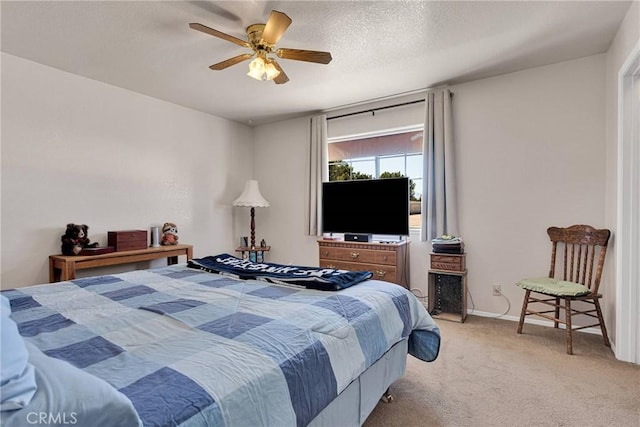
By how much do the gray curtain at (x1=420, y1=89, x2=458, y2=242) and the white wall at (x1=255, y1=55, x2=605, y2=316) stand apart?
0.14 m

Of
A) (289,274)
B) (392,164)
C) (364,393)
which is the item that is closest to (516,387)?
(364,393)

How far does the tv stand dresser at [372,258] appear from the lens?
11.4ft

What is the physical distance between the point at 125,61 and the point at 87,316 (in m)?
2.59

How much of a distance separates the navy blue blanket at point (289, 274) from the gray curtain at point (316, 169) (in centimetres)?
202

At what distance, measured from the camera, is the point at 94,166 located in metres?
3.39

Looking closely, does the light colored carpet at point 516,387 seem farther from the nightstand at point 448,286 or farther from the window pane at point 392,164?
the window pane at point 392,164

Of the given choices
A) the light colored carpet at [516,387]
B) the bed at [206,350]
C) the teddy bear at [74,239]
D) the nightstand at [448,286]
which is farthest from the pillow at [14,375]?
the nightstand at [448,286]

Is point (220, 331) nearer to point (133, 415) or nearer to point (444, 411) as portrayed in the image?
point (133, 415)

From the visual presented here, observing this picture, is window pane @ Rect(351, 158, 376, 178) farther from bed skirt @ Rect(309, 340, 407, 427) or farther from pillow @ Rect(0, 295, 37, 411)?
pillow @ Rect(0, 295, 37, 411)

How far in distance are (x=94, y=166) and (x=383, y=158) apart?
3.37 meters

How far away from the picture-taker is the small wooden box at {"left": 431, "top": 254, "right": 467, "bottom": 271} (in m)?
3.17

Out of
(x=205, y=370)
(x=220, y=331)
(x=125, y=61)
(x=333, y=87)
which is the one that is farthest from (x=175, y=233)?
(x=205, y=370)

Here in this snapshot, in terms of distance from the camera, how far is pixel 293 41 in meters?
2.61

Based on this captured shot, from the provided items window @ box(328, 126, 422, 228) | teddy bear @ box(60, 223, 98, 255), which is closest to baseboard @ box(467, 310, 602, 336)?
window @ box(328, 126, 422, 228)
